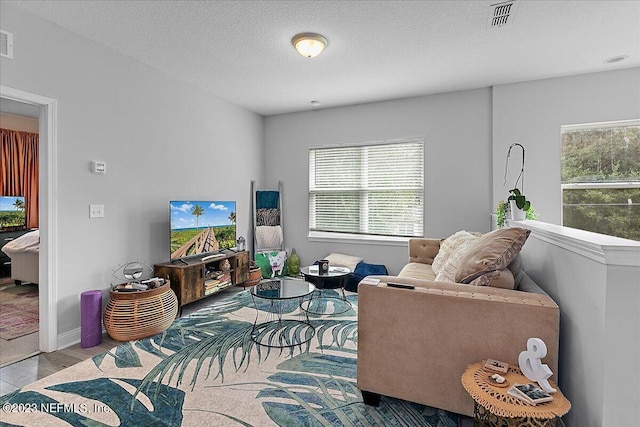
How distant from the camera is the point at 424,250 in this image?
12.6ft

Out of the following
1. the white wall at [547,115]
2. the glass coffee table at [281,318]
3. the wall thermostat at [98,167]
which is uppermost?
the white wall at [547,115]

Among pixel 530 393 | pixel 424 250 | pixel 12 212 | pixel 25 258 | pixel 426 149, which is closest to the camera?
pixel 530 393

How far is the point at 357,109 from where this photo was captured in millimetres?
4828

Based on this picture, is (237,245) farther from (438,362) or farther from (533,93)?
(533,93)

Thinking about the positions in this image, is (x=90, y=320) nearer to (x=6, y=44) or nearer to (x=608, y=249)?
(x=6, y=44)

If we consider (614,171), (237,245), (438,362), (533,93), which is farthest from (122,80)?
(614,171)

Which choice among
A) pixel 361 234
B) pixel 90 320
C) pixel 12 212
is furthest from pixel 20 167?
pixel 361 234

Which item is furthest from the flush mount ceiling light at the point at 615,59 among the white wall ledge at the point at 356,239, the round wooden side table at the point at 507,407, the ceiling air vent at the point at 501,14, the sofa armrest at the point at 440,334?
the round wooden side table at the point at 507,407

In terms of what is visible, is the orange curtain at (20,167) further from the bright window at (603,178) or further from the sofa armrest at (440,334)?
the bright window at (603,178)

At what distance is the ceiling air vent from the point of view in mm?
2357

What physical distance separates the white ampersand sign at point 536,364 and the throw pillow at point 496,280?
0.38m

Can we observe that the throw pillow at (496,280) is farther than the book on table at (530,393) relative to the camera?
Yes

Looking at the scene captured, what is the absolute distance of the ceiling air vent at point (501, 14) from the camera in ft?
7.73

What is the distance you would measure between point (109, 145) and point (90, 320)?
62.6 inches
